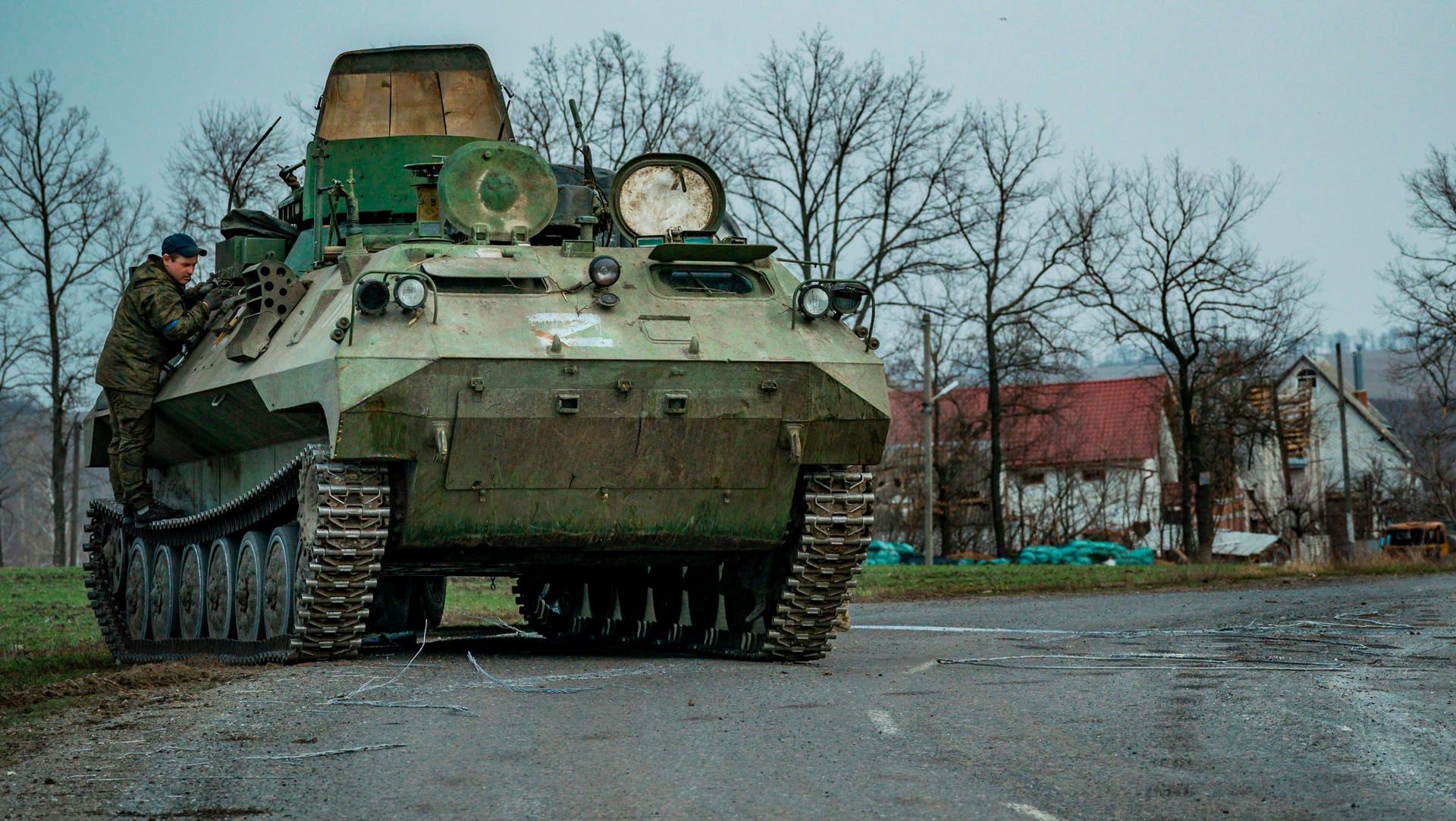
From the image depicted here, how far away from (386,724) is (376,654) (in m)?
4.33

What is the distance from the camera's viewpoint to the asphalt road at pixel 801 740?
5605mm

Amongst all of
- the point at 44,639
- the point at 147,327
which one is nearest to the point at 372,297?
the point at 147,327

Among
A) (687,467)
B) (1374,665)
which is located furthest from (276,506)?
(1374,665)

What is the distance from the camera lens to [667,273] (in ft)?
36.3

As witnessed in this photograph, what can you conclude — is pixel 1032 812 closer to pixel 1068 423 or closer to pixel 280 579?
pixel 280 579

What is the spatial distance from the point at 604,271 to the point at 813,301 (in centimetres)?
135

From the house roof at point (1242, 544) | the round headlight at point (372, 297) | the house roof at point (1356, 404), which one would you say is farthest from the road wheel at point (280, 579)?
the house roof at point (1356, 404)

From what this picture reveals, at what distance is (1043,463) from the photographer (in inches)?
2153

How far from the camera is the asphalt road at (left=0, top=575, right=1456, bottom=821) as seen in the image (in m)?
5.61

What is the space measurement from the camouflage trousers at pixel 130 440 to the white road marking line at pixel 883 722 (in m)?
7.37

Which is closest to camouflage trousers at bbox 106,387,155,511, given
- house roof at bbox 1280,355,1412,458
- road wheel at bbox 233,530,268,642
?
road wheel at bbox 233,530,268,642

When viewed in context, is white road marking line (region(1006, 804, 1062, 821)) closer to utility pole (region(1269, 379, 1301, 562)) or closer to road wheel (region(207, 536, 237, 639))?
road wheel (region(207, 536, 237, 639))

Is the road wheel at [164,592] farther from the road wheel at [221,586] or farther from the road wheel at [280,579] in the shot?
the road wheel at [280,579]

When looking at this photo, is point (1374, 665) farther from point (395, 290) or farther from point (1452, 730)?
point (395, 290)
